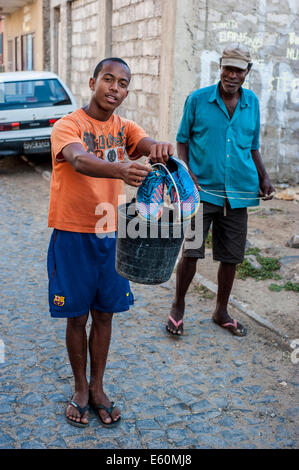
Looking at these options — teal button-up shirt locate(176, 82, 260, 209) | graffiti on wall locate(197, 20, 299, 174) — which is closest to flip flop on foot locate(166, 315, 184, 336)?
teal button-up shirt locate(176, 82, 260, 209)

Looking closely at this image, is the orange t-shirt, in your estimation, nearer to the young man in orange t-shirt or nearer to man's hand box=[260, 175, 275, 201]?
the young man in orange t-shirt

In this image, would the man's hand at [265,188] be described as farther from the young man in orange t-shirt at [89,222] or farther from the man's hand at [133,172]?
the man's hand at [133,172]

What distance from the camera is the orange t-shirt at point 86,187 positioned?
2.69 metres

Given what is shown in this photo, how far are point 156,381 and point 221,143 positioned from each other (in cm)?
177

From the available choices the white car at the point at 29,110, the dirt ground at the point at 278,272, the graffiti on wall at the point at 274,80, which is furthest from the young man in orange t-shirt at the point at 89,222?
the white car at the point at 29,110

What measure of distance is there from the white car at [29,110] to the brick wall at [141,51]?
1347 millimetres

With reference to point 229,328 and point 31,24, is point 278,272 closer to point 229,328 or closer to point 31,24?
point 229,328

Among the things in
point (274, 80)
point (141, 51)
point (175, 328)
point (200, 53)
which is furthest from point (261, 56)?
point (175, 328)

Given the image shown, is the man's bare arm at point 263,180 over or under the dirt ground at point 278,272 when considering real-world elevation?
over

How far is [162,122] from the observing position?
8.27 meters

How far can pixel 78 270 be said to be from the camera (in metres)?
2.83

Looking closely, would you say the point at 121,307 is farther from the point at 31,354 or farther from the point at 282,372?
the point at 282,372

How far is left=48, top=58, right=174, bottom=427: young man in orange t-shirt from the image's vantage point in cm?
270

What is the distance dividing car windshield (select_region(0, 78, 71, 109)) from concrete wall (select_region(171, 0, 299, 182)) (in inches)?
127
